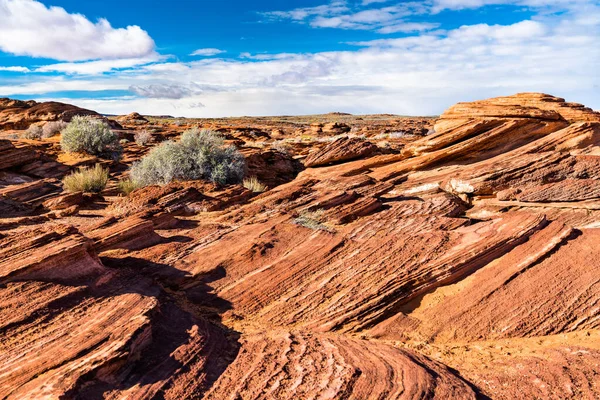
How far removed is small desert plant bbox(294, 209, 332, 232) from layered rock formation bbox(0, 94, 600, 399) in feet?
0.37

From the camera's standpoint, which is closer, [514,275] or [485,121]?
[514,275]

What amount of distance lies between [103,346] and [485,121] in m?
16.3

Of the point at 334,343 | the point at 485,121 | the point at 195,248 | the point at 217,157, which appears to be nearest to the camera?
the point at 334,343

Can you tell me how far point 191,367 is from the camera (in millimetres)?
6340

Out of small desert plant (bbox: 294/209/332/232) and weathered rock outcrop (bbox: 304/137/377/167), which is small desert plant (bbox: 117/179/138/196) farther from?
small desert plant (bbox: 294/209/332/232)

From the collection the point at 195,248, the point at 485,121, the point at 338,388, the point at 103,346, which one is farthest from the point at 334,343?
the point at 485,121

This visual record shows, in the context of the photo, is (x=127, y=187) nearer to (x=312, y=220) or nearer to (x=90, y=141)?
(x=90, y=141)

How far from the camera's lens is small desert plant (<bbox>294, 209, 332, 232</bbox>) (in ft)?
40.7

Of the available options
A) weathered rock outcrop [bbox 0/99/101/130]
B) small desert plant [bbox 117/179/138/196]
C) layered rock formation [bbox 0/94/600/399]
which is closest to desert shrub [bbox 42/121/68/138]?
weathered rock outcrop [bbox 0/99/101/130]

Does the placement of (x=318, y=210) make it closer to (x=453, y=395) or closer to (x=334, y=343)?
(x=334, y=343)

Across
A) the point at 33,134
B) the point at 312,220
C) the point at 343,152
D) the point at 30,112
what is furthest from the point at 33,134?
the point at 312,220

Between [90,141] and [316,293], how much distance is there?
2279 centimetres

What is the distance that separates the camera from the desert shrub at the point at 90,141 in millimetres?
27078

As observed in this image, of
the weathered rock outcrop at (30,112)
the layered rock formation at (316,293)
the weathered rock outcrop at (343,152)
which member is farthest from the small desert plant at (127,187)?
the weathered rock outcrop at (30,112)
